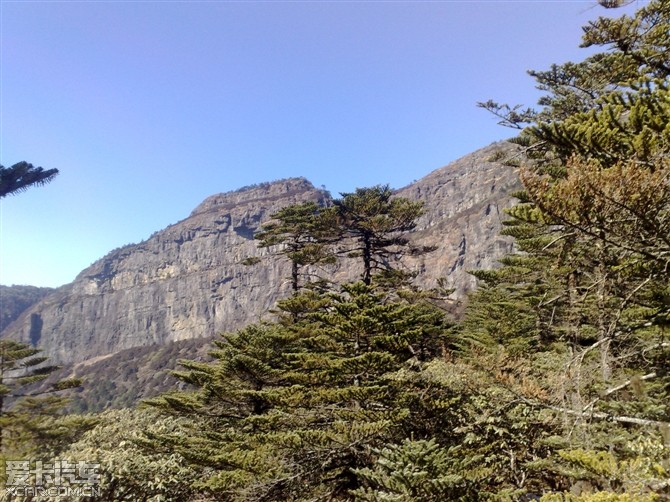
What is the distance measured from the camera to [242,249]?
17150 centimetres

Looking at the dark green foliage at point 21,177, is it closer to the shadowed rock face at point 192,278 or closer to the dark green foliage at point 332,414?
the dark green foliage at point 332,414

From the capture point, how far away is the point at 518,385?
26.5ft

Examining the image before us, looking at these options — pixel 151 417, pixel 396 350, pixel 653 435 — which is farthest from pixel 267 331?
pixel 653 435

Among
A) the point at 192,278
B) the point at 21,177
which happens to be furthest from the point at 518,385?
the point at 192,278

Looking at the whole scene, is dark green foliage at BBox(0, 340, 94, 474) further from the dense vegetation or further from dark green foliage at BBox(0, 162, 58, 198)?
dark green foliage at BBox(0, 162, 58, 198)

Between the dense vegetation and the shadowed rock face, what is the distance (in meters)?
112

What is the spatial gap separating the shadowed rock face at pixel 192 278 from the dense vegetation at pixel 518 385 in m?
112

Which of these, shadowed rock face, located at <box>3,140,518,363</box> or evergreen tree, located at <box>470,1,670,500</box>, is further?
shadowed rock face, located at <box>3,140,518,363</box>

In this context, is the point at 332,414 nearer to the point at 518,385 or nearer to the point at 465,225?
the point at 518,385

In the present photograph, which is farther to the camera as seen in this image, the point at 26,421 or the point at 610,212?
the point at 26,421

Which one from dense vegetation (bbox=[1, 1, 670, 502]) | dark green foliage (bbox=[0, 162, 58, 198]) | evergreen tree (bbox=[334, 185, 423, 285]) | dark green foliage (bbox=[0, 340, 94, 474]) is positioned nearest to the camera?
dense vegetation (bbox=[1, 1, 670, 502])

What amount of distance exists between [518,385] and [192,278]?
169966 millimetres

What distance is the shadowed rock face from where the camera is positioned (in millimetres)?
148750

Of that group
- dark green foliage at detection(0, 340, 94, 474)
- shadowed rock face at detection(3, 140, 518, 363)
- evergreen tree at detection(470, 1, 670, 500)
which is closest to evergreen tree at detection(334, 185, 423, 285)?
evergreen tree at detection(470, 1, 670, 500)
